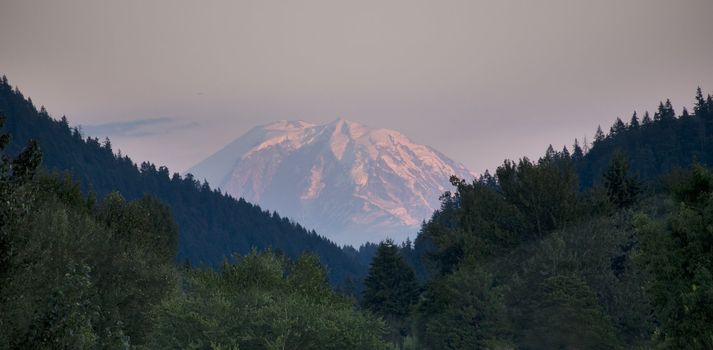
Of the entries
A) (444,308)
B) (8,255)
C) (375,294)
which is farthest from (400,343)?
(8,255)

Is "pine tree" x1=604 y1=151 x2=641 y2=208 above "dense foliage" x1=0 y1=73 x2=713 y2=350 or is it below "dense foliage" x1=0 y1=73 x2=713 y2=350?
above

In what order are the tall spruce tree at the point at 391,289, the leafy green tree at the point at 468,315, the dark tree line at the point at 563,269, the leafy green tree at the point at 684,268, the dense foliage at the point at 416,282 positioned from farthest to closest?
the tall spruce tree at the point at 391,289 < the leafy green tree at the point at 468,315 < the dark tree line at the point at 563,269 < the leafy green tree at the point at 684,268 < the dense foliage at the point at 416,282

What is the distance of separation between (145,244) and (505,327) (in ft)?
119

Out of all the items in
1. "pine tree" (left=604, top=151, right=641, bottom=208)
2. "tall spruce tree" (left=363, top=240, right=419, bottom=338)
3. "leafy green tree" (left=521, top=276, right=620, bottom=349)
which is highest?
"pine tree" (left=604, top=151, right=641, bottom=208)

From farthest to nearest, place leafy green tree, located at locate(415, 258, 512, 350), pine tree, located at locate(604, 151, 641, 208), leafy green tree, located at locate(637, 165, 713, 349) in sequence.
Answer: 1. pine tree, located at locate(604, 151, 641, 208)
2. leafy green tree, located at locate(415, 258, 512, 350)
3. leafy green tree, located at locate(637, 165, 713, 349)

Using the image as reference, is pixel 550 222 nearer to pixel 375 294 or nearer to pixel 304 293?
pixel 375 294

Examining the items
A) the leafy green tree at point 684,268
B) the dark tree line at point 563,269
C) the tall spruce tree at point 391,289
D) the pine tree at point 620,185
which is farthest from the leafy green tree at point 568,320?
the tall spruce tree at point 391,289

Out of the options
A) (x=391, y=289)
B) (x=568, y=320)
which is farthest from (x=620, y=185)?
(x=568, y=320)

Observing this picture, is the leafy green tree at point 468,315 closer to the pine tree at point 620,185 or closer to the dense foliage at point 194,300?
the dense foliage at point 194,300

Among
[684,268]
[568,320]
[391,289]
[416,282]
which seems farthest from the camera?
[416,282]

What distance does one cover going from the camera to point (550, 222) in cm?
9856

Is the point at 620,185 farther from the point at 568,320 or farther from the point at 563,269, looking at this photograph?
the point at 568,320

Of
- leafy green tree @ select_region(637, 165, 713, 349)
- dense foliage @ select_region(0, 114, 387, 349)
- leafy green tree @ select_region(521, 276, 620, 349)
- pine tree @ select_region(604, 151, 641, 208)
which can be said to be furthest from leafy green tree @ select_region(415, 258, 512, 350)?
leafy green tree @ select_region(637, 165, 713, 349)

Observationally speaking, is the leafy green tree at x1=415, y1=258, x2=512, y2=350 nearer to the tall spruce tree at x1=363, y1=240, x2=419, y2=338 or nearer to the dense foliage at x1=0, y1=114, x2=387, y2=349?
the dense foliage at x1=0, y1=114, x2=387, y2=349
